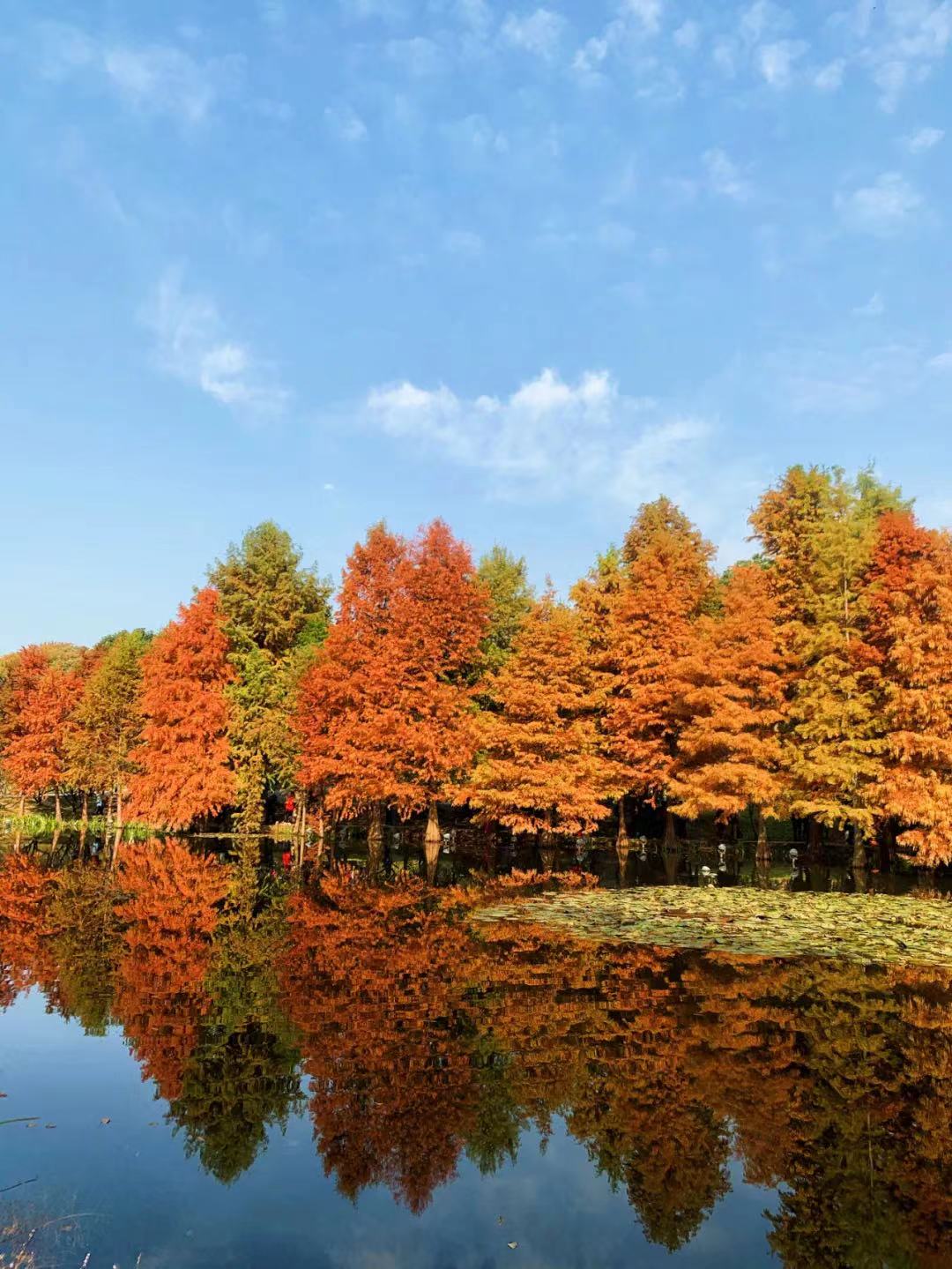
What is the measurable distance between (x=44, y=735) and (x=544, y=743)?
36156 millimetres

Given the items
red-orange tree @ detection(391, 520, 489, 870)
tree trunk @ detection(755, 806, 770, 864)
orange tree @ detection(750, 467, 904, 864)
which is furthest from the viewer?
red-orange tree @ detection(391, 520, 489, 870)

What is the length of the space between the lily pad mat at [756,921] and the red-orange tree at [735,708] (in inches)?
296

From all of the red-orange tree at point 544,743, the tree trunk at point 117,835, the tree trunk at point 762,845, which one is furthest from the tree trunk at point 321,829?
the tree trunk at point 762,845

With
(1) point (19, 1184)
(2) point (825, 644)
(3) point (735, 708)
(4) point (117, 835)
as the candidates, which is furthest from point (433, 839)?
(1) point (19, 1184)

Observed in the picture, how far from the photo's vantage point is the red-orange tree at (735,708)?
31.8 meters

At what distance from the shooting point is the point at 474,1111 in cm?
872

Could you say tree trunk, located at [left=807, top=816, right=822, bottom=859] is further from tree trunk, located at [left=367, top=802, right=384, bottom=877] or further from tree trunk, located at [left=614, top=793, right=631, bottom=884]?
tree trunk, located at [left=367, top=802, right=384, bottom=877]

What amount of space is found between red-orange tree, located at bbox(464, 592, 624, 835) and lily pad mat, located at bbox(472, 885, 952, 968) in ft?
33.7

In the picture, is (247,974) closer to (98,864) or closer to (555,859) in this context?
(98,864)

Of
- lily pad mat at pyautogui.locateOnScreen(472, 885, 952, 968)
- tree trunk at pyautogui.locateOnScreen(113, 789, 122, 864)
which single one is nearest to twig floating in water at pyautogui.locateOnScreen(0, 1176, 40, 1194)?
lily pad mat at pyautogui.locateOnScreen(472, 885, 952, 968)

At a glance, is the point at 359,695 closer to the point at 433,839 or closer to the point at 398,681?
the point at 398,681

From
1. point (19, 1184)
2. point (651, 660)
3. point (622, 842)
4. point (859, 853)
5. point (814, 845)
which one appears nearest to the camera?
point (19, 1184)

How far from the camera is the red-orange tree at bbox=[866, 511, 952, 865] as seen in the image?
92.5 ft

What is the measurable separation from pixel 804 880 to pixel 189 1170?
2584 centimetres
